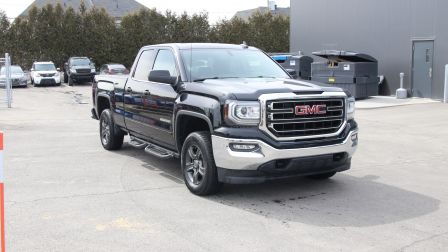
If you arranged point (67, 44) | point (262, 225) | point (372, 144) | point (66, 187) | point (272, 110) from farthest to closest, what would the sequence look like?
point (67, 44) → point (372, 144) → point (66, 187) → point (272, 110) → point (262, 225)

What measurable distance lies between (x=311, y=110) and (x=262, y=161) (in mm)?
877

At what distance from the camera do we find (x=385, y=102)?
2008 centimetres

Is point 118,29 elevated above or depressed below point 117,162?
above

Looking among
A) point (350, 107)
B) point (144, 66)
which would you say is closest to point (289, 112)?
point (350, 107)

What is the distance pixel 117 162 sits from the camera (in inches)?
340

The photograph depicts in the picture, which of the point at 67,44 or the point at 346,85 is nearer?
the point at 346,85

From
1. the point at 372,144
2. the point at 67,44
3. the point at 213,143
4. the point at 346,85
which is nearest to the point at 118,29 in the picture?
the point at 67,44

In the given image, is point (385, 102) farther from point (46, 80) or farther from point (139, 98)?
point (46, 80)

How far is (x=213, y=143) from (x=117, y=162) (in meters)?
3.03

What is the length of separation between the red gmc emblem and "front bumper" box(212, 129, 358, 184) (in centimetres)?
41

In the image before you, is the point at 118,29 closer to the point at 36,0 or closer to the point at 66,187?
the point at 66,187

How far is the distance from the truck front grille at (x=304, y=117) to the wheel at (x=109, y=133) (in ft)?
13.9

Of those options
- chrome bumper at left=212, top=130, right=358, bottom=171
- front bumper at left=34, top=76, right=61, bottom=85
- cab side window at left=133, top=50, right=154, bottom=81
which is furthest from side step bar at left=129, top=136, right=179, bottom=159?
front bumper at left=34, top=76, right=61, bottom=85

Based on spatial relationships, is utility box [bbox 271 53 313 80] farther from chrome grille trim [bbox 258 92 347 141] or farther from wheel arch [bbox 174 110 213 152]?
chrome grille trim [bbox 258 92 347 141]
